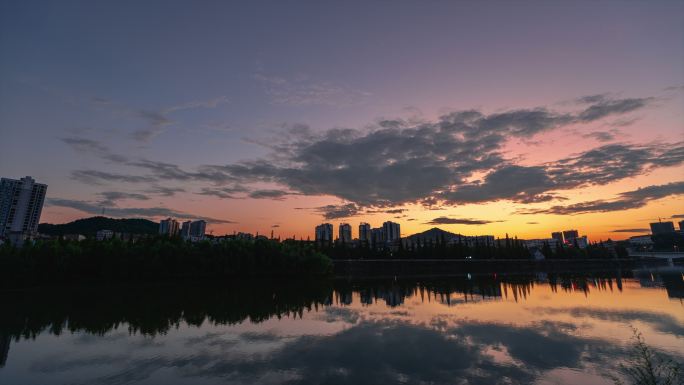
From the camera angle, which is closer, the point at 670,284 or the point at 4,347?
the point at 4,347

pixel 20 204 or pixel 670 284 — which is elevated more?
pixel 20 204

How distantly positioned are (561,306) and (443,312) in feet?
44.0

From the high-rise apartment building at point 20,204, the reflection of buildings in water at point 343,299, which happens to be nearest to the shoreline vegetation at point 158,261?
the reflection of buildings in water at point 343,299

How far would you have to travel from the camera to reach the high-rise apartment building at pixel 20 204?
141 metres

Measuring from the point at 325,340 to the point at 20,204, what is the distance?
184m

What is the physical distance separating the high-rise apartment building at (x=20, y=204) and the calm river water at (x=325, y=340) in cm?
14507

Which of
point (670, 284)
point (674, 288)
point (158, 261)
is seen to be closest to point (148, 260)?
point (158, 261)

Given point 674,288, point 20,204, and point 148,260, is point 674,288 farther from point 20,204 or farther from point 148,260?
point 20,204

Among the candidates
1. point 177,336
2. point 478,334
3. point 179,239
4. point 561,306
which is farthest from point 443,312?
point 179,239

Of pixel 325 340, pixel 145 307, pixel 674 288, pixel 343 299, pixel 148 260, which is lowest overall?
pixel 325 340

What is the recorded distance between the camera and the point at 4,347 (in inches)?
771

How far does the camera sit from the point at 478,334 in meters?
22.4

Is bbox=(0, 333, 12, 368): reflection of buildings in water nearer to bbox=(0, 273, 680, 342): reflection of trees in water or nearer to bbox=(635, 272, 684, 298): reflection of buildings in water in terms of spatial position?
bbox=(0, 273, 680, 342): reflection of trees in water

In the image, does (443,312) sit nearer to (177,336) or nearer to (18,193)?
(177,336)
